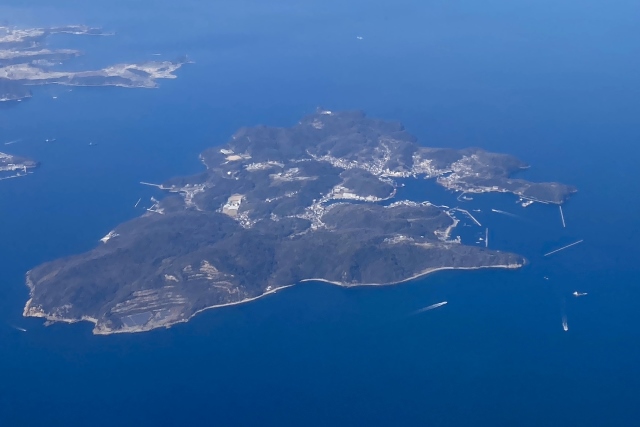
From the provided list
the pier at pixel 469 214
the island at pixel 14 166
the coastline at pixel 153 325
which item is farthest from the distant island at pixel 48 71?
the pier at pixel 469 214

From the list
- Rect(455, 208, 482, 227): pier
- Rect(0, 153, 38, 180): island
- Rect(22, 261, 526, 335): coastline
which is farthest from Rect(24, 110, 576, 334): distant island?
Rect(0, 153, 38, 180): island

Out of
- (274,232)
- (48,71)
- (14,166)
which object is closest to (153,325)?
(274,232)

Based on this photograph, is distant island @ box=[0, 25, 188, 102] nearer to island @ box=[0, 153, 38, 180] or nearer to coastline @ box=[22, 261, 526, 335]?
island @ box=[0, 153, 38, 180]

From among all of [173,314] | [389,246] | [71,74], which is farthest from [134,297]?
[71,74]

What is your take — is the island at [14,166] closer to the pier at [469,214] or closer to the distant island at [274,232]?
the distant island at [274,232]

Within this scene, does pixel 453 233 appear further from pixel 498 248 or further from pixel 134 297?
pixel 134 297

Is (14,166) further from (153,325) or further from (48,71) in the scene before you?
(48,71)

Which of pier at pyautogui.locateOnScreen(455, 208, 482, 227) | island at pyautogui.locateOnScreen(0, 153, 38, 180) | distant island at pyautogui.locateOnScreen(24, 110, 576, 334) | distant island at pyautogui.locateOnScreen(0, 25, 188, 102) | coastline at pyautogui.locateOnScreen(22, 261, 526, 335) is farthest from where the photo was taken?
distant island at pyautogui.locateOnScreen(0, 25, 188, 102)
